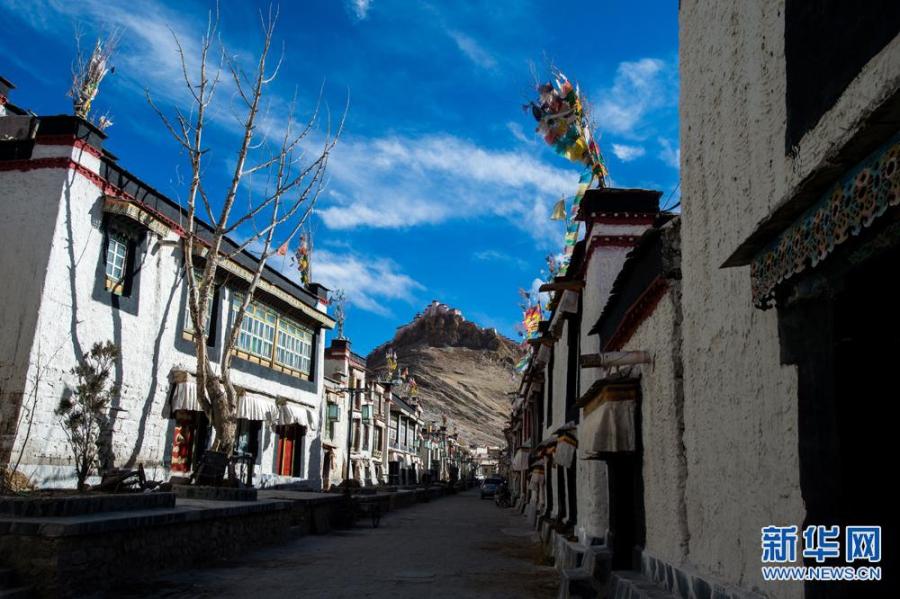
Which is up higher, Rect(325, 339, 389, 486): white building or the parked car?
Rect(325, 339, 389, 486): white building

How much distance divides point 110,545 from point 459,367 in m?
Result: 133

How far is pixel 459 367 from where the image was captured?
141 m

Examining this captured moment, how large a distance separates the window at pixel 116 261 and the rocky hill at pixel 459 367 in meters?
97.6

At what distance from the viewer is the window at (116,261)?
18.0 metres

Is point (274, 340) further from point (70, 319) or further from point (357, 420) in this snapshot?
point (357, 420)

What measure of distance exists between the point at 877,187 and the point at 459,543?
1608cm

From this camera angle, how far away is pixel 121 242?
18641mm

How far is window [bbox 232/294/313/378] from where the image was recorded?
2484 cm

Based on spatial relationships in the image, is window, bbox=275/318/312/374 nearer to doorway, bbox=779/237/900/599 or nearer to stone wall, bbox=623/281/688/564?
stone wall, bbox=623/281/688/564

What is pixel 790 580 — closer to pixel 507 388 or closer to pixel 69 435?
pixel 69 435

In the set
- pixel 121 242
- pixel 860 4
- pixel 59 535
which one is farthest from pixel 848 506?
pixel 121 242

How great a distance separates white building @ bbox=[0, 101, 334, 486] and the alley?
4671 millimetres

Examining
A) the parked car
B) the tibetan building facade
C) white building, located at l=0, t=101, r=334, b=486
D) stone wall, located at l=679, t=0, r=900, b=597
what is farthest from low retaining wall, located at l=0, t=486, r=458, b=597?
the parked car

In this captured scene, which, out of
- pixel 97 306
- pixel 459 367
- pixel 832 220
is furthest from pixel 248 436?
pixel 459 367
